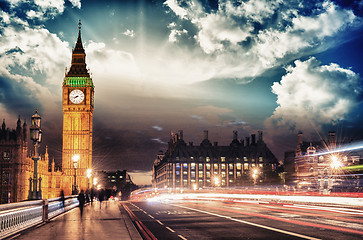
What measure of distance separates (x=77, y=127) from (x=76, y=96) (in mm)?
9550

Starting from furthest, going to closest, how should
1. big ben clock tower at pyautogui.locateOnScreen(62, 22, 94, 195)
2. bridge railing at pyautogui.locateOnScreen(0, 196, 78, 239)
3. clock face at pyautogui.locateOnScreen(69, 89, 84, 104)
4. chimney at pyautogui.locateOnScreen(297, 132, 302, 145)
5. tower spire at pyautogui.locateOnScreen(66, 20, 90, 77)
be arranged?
tower spire at pyautogui.locateOnScreen(66, 20, 90, 77)
chimney at pyautogui.locateOnScreen(297, 132, 302, 145)
clock face at pyautogui.locateOnScreen(69, 89, 84, 104)
big ben clock tower at pyautogui.locateOnScreen(62, 22, 94, 195)
bridge railing at pyautogui.locateOnScreen(0, 196, 78, 239)

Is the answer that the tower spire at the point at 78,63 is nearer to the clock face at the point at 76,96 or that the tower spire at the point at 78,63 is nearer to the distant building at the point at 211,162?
the clock face at the point at 76,96

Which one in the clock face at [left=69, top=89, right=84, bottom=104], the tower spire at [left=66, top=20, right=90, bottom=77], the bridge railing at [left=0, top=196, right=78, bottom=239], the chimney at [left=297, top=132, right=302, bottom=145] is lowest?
the bridge railing at [left=0, top=196, right=78, bottom=239]

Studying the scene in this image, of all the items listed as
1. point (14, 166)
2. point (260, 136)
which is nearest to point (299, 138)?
point (260, 136)

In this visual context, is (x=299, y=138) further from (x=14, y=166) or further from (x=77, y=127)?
(x=14, y=166)

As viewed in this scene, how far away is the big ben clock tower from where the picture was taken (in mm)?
121375

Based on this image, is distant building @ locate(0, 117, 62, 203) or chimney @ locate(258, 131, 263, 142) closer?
distant building @ locate(0, 117, 62, 203)

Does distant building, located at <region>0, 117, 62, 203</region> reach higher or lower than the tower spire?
lower

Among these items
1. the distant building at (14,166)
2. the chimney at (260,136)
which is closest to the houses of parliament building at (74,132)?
the distant building at (14,166)

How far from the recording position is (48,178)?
112 m

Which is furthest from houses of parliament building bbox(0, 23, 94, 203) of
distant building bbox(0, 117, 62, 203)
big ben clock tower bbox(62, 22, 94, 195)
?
distant building bbox(0, 117, 62, 203)

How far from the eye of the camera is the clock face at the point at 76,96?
12447 centimetres

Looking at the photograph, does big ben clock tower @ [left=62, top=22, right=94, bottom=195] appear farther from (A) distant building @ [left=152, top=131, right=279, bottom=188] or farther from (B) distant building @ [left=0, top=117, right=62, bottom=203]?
(A) distant building @ [left=152, top=131, right=279, bottom=188]

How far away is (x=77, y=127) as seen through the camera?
123125mm
